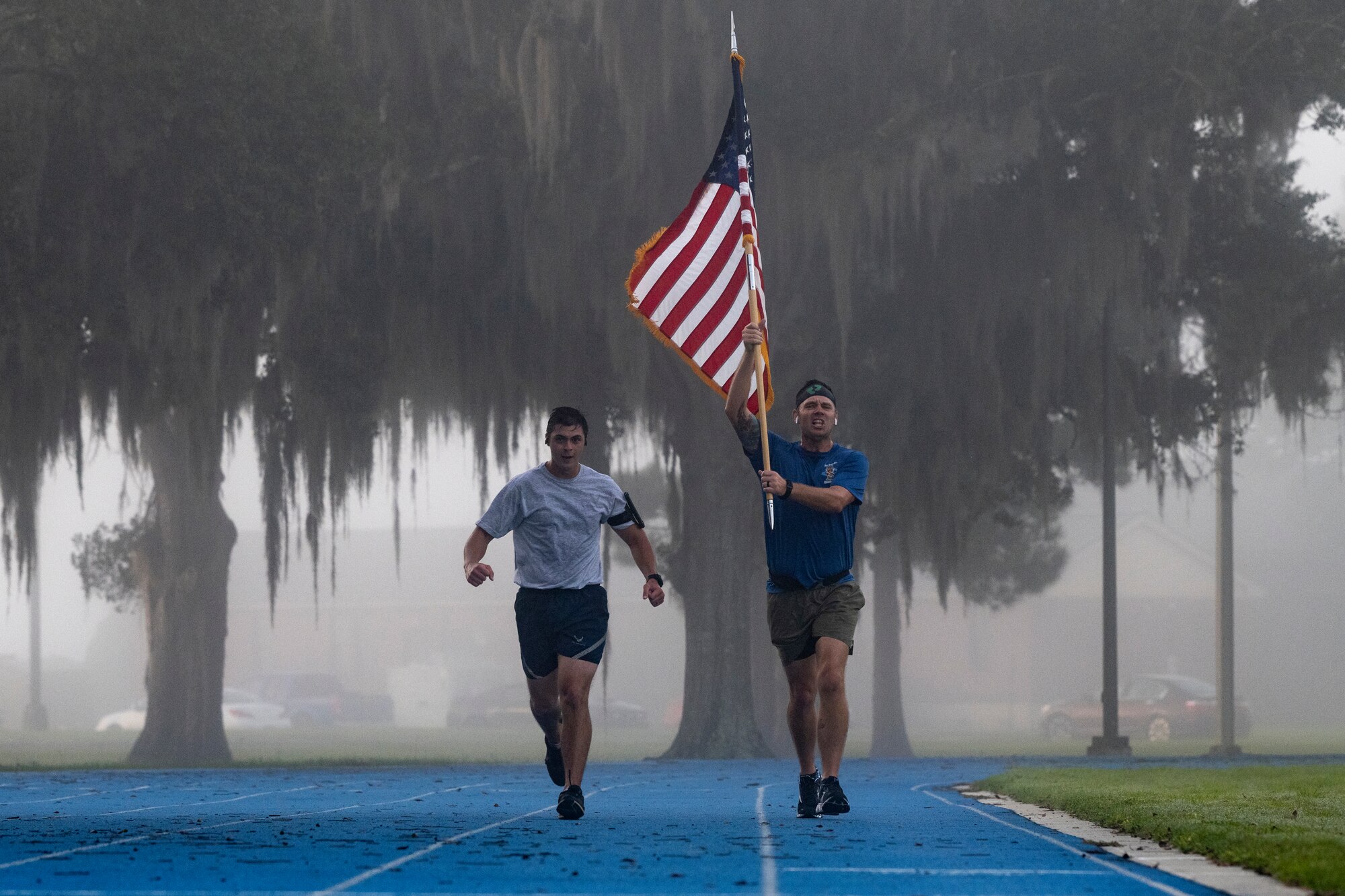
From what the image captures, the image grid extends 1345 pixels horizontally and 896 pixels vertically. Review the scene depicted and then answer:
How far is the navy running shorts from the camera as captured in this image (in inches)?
332

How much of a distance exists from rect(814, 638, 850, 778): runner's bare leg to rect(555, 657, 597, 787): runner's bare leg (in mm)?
1015

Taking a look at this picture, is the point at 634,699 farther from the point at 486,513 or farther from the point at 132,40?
the point at 486,513

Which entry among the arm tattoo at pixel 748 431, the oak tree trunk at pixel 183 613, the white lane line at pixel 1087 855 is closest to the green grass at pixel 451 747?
the oak tree trunk at pixel 183 613

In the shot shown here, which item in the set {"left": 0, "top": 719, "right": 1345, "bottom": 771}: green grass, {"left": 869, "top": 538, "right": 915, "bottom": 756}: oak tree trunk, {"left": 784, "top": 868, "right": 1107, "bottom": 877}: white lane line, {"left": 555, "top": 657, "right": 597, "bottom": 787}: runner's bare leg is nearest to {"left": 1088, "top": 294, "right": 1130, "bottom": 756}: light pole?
{"left": 0, "top": 719, "right": 1345, "bottom": 771}: green grass

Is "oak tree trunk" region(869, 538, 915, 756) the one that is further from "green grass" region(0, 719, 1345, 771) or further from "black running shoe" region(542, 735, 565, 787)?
"black running shoe" region(542, 735, 565, 787)

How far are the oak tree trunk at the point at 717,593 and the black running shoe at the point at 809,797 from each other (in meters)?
13.4

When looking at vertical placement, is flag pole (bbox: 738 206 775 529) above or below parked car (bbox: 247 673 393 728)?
above

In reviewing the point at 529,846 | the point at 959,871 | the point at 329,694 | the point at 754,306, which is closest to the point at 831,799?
the point at 529,846

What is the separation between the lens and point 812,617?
8.23 m

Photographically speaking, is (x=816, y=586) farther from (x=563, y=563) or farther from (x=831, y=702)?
(x=563, y=563)

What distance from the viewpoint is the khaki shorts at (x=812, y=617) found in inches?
322

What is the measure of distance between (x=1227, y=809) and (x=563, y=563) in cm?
328

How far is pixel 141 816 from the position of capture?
8688 mm

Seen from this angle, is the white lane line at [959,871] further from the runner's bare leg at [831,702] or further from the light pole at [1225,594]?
the light pole at [1225,594]
